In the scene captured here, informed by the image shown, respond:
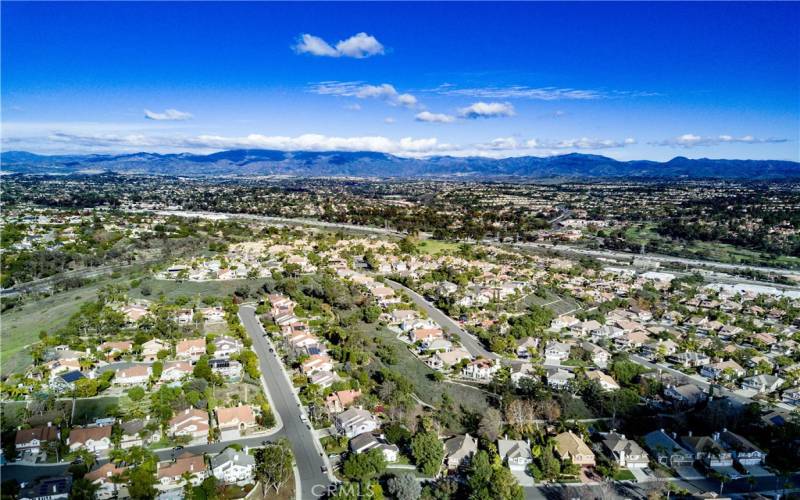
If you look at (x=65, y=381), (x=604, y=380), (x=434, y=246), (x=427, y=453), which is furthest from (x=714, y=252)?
(x=65, y=381)

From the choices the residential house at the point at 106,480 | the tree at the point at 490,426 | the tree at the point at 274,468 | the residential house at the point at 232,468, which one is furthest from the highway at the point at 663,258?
the residential house at the point at 106,480

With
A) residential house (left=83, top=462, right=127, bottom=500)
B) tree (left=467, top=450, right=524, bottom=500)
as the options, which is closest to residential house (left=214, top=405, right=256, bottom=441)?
residential house (left=83, top=462, right=127, bottom=500)

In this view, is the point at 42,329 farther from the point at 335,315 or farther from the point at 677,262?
A: the point at 677,262

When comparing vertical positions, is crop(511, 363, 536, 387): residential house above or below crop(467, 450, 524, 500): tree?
below

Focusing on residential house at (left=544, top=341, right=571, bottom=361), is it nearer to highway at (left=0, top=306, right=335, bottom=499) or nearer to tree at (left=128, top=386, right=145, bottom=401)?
highway at (left=0, top=306, right=335, bottom=499)

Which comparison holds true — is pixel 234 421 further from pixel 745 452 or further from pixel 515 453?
pixel 745 452

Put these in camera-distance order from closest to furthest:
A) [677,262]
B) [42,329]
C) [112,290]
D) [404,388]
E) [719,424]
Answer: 1. [719,424]
2. [404,388]
3. [42,329]
4. [112,290]
5. [677,262]

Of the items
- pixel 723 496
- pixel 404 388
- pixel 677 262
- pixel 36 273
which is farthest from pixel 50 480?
pixel 677 262
